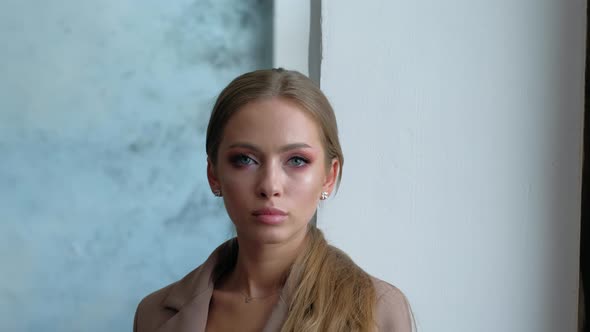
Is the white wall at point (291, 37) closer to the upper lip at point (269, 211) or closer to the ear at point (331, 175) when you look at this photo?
the ear at point (331, 175)

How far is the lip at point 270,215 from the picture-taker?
49.2 inches

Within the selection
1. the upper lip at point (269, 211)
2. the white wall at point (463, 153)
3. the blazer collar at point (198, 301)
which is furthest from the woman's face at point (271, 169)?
the white wall at point (463, 153)

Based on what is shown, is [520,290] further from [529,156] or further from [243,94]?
[243,94]

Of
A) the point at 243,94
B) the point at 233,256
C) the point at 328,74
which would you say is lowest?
the point at 233,256

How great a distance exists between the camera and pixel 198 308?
1379 millimetres

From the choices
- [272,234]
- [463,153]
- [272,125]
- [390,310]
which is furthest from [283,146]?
[463,153]

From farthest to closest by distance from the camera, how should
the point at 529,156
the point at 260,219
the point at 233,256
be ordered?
1. the point at 529,156
2. the point at 233,256
3. the point at 260,219

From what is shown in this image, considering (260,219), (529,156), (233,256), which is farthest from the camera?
(529,156)

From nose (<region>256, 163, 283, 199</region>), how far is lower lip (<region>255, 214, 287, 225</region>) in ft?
0.10

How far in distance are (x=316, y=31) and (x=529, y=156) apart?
522 mm

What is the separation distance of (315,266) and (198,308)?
0.22 metres

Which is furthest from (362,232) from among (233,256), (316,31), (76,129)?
(76,129)

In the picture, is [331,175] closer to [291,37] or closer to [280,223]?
[280,223]

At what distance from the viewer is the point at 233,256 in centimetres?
149
